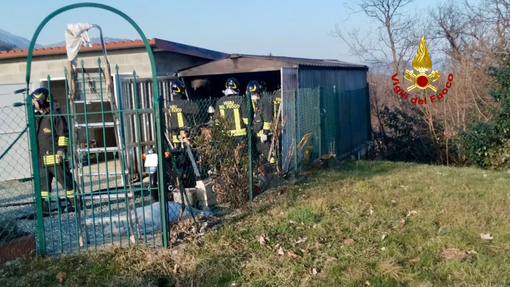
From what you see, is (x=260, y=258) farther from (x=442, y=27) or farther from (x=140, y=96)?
(x=442, y=27)

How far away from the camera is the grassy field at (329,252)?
173 inches

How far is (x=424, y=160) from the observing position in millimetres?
14328

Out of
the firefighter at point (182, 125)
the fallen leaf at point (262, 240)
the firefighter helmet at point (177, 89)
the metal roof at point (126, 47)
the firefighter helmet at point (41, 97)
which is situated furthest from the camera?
the firefighter helmet at point (177, 89)

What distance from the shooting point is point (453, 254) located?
479 centimetres

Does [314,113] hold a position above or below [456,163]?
above

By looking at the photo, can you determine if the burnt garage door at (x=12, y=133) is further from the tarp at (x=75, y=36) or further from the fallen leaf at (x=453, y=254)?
the fallen leaf at (x=453, y=254)

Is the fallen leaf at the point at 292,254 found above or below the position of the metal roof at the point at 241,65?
below

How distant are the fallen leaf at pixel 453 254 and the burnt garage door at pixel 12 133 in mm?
8033

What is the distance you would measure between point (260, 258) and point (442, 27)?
2072cm

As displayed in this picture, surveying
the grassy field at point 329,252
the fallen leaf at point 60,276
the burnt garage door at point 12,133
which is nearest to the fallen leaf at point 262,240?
the grassy field at point 329,252

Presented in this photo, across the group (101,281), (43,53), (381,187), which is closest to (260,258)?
(101,281)

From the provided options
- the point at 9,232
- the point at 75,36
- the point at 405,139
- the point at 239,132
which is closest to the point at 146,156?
the point at 75,36

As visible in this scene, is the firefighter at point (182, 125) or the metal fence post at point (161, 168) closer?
the metal fence post at point (161, 168)

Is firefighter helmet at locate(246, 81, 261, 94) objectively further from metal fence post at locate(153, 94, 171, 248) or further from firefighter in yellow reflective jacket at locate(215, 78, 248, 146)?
metal fence post at locate(153, 94, 171, 248)
